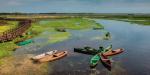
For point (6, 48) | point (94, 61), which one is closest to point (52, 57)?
point (94, 61)

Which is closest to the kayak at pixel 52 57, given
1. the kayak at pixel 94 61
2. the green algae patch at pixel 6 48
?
the kayak at pixel 94 61

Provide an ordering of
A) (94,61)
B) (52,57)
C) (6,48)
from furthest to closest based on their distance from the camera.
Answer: (6,48) < (52,57) < (94,61)

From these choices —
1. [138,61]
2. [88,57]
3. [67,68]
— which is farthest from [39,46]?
[138,61]

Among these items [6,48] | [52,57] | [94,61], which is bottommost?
[52,57]

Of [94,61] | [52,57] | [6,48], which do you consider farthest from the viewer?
[6,48]

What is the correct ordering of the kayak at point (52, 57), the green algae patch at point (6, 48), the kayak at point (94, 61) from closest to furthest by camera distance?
1. the kayak at point (94, 61)
2. the kayak at point (52, 57)
3. the green algae patch at point (6, 48)

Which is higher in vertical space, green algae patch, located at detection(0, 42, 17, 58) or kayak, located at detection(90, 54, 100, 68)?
kayak, located at detection(90, 54, 100, 68)

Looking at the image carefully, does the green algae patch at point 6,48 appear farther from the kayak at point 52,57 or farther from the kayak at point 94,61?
the kayak at point 94,61

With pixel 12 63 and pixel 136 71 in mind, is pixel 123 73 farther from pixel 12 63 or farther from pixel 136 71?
pixel 12 63

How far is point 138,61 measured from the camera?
39188 millimetres

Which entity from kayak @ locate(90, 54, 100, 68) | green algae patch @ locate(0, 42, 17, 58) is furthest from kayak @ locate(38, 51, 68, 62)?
green algae patch @ locate(0, 42, 17, 58)

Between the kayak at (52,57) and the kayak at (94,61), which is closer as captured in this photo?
the kayak at (94,61)

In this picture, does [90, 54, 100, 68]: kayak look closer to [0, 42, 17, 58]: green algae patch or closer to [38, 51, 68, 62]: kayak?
[38, 51, 68, 62]: kayak

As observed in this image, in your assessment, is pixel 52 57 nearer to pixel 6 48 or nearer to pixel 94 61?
pixel 94 61
